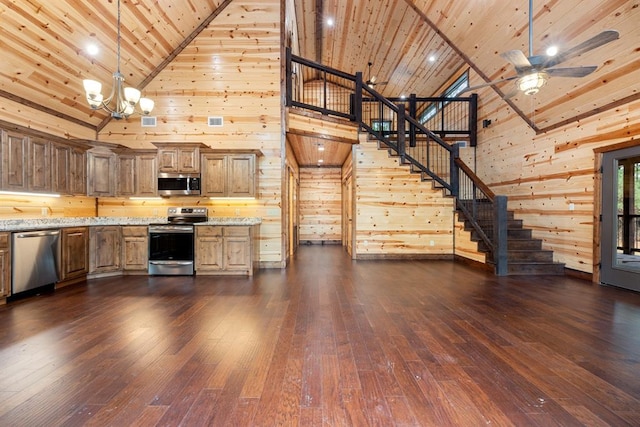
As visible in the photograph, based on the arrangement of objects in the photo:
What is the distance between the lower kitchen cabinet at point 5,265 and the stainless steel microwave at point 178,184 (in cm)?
208

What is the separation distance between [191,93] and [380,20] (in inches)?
176

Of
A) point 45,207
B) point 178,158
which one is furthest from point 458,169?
point 45,207

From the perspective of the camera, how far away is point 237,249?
5000 millimetres

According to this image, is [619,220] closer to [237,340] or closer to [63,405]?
[237,340]

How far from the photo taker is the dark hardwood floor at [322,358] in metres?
1.57

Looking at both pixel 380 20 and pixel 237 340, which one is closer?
pixel 237 340

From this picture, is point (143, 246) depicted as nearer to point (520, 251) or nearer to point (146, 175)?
point (146, 175)

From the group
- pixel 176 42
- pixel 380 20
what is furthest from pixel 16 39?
pixel 380 20

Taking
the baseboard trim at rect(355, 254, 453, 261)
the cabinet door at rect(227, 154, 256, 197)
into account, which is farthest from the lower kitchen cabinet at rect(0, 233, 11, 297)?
the baseboard trim at rect(355, 254, 453, 261)

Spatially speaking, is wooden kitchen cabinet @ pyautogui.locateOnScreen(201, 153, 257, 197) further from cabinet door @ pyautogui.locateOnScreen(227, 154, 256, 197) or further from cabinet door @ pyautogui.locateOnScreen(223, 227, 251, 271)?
cabinet door @ pyautogui.locateOnScreen(223, 227, 251, 271)

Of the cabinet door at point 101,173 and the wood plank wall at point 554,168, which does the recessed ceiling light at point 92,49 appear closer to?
the cabinet door at point 101,173

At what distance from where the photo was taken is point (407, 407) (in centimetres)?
160

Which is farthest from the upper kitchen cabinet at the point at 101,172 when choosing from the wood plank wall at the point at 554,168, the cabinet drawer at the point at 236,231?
the wood plank wall at the point at 554,168

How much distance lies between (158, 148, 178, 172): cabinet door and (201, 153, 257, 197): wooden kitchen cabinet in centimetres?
49
